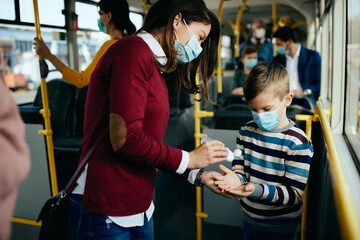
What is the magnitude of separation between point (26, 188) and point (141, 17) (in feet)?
6.07

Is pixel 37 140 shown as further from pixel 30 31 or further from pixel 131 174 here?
pixel 131 174

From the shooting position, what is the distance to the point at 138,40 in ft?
3.39

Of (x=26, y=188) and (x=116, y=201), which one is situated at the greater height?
(x=116, y=201)

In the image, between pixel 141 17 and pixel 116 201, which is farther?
pixel 141 17

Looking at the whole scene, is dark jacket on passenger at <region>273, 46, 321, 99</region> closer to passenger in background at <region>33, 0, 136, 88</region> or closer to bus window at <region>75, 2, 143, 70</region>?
bus window at <region>75, 2, 143, 70</region>

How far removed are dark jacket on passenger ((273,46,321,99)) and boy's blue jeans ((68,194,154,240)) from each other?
9.75 feet

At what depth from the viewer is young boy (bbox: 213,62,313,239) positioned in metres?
1.34

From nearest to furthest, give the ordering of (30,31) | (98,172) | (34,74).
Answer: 1. (98,172)
2. (30,31)
3. (34,74)

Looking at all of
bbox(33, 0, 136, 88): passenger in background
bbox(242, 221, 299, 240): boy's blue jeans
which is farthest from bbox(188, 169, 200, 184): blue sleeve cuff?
bbox(33, 0, 136, 88): passenger in background

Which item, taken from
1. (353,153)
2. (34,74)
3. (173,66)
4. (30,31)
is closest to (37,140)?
(30,31)

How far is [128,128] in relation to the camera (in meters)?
0.97

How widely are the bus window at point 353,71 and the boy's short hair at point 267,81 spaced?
78 cm

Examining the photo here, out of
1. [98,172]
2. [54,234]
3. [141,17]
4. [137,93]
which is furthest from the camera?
[141,17]

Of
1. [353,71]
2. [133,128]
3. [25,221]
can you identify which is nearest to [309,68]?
[353,71]
